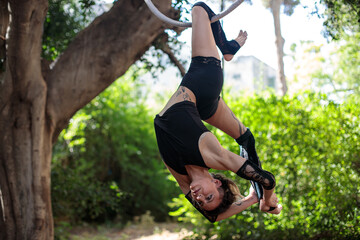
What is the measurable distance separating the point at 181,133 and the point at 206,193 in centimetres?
48

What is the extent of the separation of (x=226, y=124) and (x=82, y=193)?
3.23 meters

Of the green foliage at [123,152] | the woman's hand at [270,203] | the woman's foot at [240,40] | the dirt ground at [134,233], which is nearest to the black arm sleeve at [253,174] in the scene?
the woman's hand at [270,203]

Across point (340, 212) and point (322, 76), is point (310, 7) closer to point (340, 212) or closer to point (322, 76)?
point (340, 212)

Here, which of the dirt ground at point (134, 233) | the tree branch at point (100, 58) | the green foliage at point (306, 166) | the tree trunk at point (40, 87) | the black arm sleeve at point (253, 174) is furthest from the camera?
the dirt ground at point (134, 233)

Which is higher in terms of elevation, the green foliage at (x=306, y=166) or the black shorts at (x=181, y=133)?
the black shorts at (x=181, y=133)

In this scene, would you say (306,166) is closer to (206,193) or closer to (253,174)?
(206,193)

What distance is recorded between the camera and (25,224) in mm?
3945

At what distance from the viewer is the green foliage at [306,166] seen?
4.87 meters

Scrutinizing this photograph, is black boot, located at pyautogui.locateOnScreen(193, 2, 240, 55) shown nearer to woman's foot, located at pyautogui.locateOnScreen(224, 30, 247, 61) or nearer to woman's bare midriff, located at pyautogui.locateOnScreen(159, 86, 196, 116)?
woman's foot, located at pyautogui.locateOnScreen(224, 30, 247, 61)

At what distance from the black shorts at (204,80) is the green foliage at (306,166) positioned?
109 inches

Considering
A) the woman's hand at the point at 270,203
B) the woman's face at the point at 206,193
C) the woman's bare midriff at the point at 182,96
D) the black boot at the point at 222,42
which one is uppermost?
the black boot at the point at 222,42

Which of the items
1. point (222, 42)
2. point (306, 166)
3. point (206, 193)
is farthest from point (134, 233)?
point (222, 42)

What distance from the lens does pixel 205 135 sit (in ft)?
8.23

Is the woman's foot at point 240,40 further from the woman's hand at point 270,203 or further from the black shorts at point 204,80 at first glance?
the woman's hand at point 270,203
